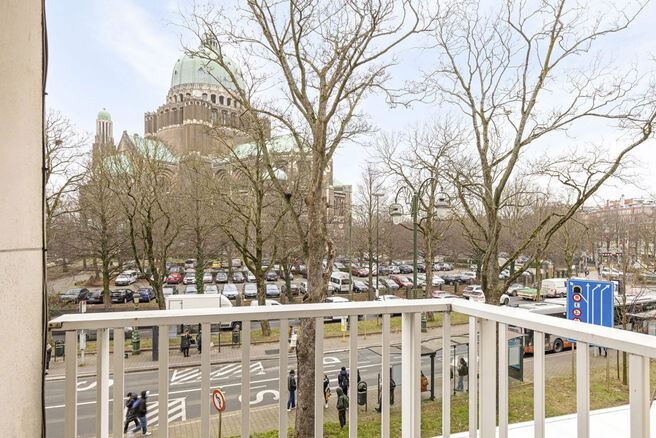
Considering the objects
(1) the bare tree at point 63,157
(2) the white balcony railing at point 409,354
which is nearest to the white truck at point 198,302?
(2) the white balcony railing at point 409,354

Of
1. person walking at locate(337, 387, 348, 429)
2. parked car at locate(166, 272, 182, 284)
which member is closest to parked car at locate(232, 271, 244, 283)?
parked car at locate(166, 272, 182, 284)

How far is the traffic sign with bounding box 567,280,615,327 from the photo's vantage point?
3861 mm

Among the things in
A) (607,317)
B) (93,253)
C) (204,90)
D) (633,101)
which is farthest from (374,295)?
(204,90)

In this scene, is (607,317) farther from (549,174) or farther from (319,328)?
(549,174)

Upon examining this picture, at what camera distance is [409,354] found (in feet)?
6.39

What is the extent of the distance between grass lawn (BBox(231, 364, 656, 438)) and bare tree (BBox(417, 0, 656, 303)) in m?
3.88

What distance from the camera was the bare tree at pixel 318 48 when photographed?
745cm

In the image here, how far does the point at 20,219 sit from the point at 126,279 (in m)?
31.0

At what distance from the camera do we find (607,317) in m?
3.83

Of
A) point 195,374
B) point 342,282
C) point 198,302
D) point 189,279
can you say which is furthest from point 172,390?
point 189,279

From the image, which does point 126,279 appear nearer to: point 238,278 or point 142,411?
point 238,278

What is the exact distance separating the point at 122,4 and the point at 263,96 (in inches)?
162

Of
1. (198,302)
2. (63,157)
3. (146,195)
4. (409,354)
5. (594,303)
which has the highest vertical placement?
(63,157)

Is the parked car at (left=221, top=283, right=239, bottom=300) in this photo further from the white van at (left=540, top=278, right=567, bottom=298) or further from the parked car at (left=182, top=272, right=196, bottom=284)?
the white van at (left=540, top=278, right=567, bottom=298)
